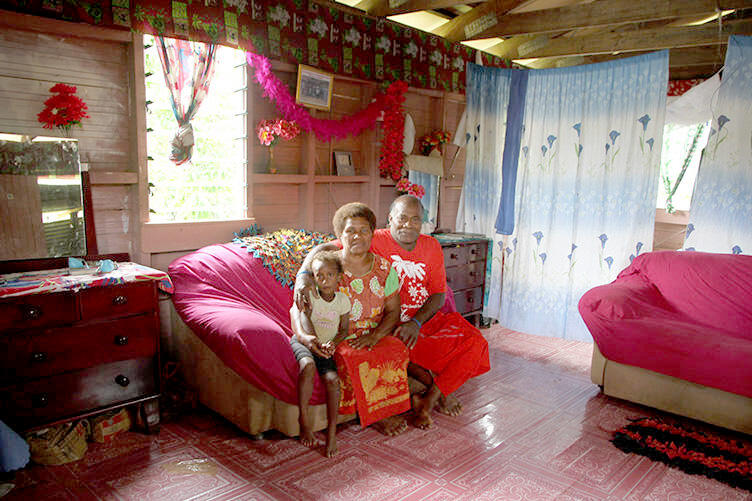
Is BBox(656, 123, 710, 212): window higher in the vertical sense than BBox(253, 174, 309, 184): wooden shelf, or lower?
higher

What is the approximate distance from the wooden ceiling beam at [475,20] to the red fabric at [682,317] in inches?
96.1

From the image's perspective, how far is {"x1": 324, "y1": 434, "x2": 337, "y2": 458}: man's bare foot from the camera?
263 cm

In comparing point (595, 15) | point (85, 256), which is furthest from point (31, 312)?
point (595, 15)

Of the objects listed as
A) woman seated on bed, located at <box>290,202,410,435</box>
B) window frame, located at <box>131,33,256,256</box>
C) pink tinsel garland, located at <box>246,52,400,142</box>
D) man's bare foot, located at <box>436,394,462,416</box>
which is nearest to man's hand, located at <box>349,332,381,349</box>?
woman seated on bed, located at <box>290,202,410,435</box>

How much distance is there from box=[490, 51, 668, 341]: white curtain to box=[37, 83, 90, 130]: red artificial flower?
3.76 meters

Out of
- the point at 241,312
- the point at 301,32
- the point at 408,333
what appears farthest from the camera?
the point at 301,32

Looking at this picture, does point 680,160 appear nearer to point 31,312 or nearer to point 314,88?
point 314,88

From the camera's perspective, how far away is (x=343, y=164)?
446 cm

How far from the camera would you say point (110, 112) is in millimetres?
3141

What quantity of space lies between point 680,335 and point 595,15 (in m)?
2.63

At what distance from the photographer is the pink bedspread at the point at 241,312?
259 centimetres

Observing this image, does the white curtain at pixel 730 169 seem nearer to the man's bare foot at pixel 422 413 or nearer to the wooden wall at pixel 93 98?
the man's bare foot at pixel 422 413

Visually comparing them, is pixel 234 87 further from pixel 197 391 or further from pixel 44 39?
pixel 197 391

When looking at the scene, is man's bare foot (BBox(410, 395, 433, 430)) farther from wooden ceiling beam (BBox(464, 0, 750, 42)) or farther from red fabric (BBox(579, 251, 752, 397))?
wooden ceiling beam (BBox(464, 0, 750, 42))
